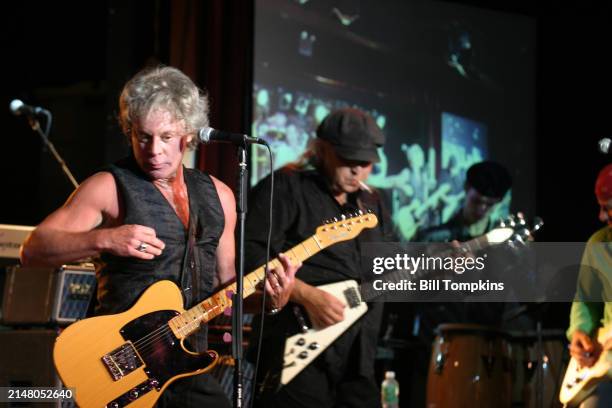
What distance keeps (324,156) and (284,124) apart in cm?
179

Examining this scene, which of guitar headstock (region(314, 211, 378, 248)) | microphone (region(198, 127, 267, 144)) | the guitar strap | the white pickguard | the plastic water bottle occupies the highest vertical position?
microphone (region(198, 127, 267, 144))

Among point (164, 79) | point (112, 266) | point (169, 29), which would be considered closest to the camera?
point (112, 266)

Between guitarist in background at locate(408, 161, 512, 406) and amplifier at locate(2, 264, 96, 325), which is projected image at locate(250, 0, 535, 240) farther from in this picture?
amplifier at locate(2, 264, 96, 325)

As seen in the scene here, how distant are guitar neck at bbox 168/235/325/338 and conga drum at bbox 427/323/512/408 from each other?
7.53 ft

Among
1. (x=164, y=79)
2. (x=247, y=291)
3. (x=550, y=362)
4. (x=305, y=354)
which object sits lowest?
(x=550, y=362)

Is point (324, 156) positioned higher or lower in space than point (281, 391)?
higher

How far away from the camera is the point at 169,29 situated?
5.87m

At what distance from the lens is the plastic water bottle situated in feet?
20.2

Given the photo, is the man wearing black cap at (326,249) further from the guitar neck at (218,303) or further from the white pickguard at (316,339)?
the guitar neck at (218,303)

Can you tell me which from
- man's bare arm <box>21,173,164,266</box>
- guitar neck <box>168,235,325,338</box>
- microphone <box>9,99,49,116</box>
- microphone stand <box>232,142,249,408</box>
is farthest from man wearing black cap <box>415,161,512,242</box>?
man's bare arm <box>21,173,164,266</box>

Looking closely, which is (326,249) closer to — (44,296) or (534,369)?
(44,296)

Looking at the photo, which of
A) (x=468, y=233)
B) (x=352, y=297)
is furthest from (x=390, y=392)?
(x=352, y=297)

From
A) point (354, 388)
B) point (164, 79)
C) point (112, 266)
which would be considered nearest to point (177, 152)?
point (164, 79)

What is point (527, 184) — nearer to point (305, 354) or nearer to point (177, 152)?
point (305, 354)
